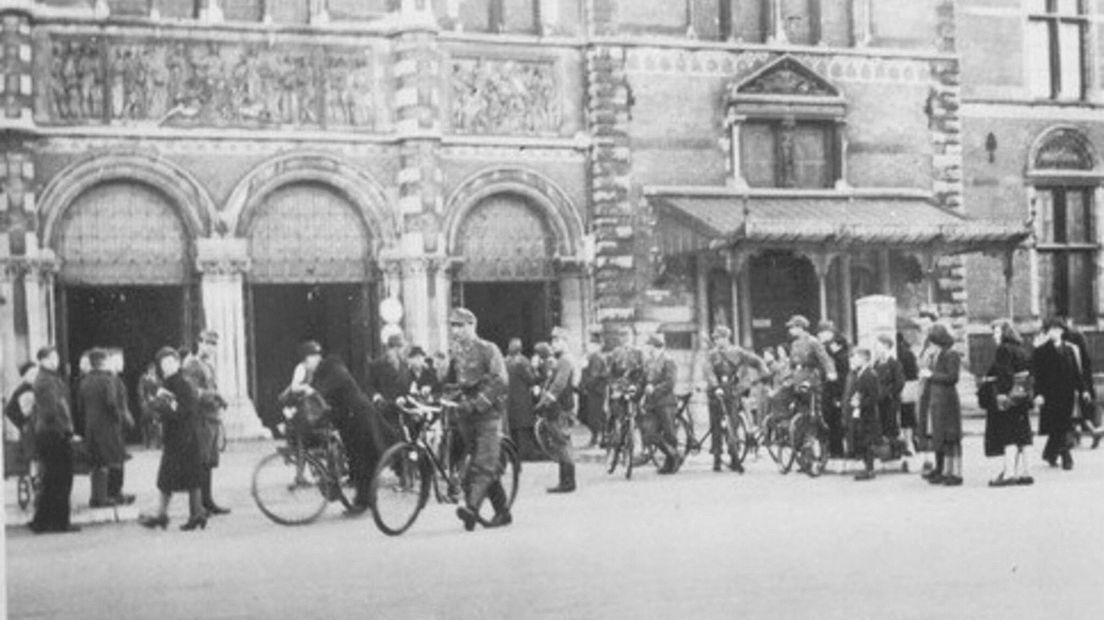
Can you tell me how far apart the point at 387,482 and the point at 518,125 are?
488 inches

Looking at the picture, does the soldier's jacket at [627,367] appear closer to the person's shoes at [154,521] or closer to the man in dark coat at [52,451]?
the person's shoes at [154,521]

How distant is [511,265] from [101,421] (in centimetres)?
1073

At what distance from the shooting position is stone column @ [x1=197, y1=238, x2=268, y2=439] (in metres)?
21.8

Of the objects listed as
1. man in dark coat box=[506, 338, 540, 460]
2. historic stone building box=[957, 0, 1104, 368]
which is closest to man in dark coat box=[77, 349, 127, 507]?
man in dark coat box=[506, 338, 540, 460]

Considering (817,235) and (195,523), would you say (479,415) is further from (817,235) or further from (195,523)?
(817,235)

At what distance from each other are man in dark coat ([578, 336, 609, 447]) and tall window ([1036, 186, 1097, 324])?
9.06 metres

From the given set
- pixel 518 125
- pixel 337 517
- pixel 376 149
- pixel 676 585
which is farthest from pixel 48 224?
pixel 676 585

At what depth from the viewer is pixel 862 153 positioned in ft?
85.6

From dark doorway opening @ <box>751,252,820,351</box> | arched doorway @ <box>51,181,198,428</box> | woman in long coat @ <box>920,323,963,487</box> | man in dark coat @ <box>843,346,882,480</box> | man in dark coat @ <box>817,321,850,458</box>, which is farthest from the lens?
dark doorway opening @ <box>751,252,820,351</box>

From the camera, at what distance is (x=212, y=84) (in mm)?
21906

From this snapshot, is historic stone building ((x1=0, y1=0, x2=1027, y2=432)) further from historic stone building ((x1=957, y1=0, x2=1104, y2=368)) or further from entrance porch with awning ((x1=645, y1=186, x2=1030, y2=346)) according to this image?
historic stone building ((x1=957, y1=0, x2=1104, y2=368))

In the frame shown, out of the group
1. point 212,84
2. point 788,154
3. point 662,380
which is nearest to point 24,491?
point 662,380

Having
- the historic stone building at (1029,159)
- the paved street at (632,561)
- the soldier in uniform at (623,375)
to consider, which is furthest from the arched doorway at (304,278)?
the historic stone building at (1029,159)

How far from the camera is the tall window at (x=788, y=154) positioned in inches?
995
